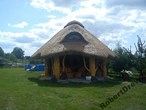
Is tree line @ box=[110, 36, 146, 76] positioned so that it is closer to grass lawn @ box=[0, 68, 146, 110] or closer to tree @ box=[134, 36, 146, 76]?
tree @ box=[134, 36, 146, 76]

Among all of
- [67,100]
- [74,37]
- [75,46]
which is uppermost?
[74,37]

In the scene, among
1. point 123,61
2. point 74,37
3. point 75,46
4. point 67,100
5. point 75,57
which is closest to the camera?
point 67,100

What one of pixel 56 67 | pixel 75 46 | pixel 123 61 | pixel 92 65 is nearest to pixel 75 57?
pixel 75 46

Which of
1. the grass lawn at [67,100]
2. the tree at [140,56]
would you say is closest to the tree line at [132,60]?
the tree at [140,56]

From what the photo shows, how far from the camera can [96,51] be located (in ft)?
78.8

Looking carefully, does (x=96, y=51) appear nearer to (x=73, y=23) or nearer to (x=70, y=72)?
(x=70, y=72)

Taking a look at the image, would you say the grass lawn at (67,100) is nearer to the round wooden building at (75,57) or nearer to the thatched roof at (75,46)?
the thatched roof at (75,46)

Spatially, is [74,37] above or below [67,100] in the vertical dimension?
above

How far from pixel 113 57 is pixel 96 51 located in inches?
158

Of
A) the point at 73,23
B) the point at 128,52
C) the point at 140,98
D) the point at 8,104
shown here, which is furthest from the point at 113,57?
the point at 8,104

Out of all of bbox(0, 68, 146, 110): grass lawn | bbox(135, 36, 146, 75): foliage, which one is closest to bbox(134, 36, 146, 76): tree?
bbox(135, 36, 146, 75): foliage

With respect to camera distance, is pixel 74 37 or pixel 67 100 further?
pixel 74 37

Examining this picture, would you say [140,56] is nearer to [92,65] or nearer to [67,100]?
[92,65]

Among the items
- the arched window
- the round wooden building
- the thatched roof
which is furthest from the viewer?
the arched window
